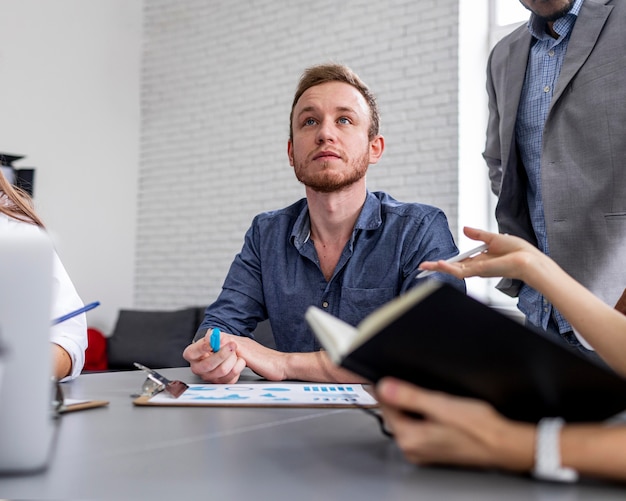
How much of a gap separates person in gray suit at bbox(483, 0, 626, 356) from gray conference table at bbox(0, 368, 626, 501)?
3.80 ft

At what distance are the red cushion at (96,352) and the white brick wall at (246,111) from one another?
80 centimetres

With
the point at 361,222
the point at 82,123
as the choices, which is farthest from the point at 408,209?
the point at 82,123

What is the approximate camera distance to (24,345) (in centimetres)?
63

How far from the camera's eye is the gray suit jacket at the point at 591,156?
1868 millimetres

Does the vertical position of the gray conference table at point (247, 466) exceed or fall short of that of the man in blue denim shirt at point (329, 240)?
it falls short

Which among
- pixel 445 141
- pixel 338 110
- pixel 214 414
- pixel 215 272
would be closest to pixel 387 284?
pixel 338 110

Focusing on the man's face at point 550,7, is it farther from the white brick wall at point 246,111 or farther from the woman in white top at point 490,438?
the white brick wall at point 246,111

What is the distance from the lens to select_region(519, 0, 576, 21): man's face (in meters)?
1.94

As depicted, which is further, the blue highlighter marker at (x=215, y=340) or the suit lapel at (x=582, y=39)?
the suit lapel at (x=582, y=39)

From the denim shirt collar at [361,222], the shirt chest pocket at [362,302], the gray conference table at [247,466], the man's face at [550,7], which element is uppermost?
the man's face at [550,7]

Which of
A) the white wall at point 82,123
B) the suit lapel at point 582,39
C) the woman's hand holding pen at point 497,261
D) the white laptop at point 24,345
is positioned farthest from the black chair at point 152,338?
the white laptop at point 24,345

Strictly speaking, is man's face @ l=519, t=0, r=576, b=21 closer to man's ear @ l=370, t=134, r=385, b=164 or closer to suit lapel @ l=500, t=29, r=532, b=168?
suit lapel @ l=500, t=29, r=532, b=168

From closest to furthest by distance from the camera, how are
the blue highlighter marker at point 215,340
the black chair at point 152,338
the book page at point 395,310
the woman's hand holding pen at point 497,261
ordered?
the book page at point 395,310 → the woman's hand holding pen at point 497,261 → the blue highlighter marker at point 215,340 → the black chair at point 152,338

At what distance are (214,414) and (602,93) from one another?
147cm
